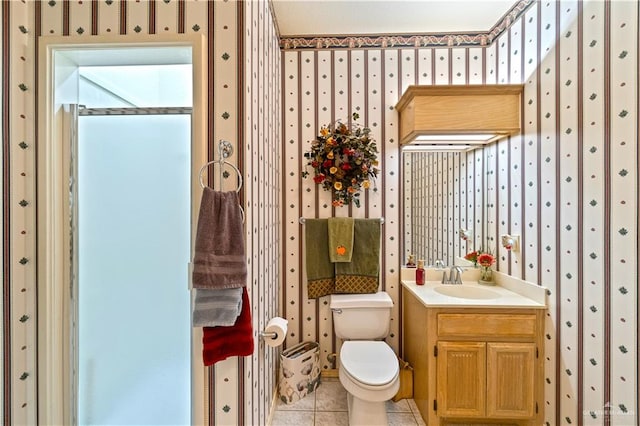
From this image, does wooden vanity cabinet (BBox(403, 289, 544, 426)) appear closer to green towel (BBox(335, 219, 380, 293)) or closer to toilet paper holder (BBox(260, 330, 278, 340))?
green towel (BBox(335, 219, 380, 293))

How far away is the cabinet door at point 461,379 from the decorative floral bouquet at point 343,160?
3.79ft

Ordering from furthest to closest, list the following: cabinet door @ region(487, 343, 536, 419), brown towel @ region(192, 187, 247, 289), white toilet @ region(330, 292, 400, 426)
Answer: cabinet door @ region(487, 343, 536, 419)
white toilet @ region(330, 292, 400, 426)
brown towel @ region(192, 187, 247, 289)

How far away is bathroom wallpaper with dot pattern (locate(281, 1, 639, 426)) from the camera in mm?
1309

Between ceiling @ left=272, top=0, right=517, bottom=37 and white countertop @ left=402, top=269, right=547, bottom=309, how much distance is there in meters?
1.86

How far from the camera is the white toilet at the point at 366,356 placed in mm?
1557

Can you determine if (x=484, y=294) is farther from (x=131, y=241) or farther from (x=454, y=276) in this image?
(x=131, y=241)

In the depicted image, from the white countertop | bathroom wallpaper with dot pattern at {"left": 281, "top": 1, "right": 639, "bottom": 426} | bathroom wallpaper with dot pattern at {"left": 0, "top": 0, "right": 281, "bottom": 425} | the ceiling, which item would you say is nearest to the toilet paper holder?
bathroom wallpaper with dot pattern at {"left": 0, "top": 0, "right": 281, "bottom": 425}

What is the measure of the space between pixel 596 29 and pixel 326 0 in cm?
149

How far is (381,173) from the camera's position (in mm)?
2311

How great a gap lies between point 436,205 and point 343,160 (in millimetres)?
829

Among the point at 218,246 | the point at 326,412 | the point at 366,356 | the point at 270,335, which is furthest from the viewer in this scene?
the point at 326,412

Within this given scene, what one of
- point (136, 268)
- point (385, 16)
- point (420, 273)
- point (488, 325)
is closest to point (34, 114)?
point (136, 268)

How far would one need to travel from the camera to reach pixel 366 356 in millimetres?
1782

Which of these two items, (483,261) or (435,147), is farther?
(435,147)
